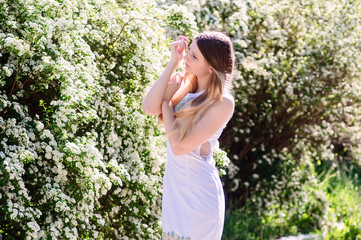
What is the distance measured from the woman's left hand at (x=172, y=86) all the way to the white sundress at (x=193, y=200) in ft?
0.54

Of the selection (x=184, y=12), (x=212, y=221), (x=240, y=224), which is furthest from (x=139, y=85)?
(x=240, y=224)

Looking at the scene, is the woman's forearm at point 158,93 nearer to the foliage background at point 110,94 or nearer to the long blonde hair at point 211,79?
the long blonde hair at point 211,79

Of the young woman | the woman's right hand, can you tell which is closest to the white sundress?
the young woman

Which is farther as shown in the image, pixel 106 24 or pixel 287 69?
pixel 287 69

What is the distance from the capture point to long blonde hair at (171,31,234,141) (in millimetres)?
2865

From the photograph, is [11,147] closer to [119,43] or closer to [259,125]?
[119,43]

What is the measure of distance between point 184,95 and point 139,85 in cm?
151

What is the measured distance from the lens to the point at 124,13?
→ 15.4 ft

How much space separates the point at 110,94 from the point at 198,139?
1677 millimetres

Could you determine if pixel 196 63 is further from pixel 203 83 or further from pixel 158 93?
pixel 158 93

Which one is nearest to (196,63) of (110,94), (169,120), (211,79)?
(211,79)

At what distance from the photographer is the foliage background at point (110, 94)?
12.0 ft

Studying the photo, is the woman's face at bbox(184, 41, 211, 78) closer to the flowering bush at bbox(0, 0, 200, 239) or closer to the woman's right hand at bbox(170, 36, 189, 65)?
the woman's right hand at bbox(170, 36, 189, 65)

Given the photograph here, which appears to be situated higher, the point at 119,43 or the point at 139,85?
the point at 119,43
